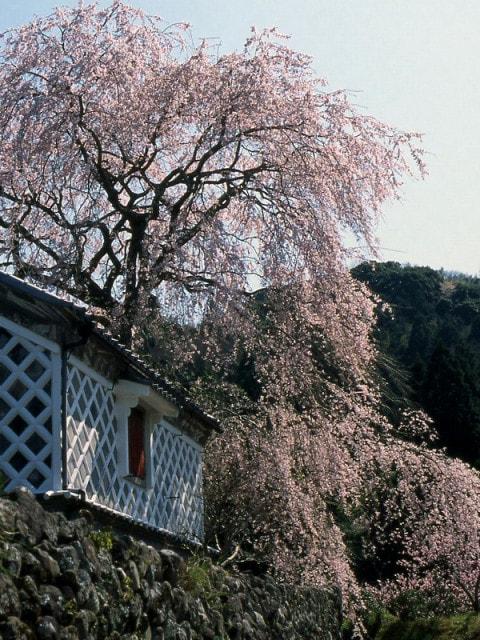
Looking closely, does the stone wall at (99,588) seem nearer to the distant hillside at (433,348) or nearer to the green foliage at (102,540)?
the green foliage at (102,540)

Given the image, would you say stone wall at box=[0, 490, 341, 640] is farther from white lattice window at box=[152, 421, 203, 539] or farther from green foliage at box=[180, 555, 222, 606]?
white lattice window at box=[152, 421, 203, 539]

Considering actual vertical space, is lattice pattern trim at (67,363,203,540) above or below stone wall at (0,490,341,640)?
above

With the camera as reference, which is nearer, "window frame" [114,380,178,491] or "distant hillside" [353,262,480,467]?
"window frame" [114,380,178,491]

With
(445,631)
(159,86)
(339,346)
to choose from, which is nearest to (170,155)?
(159,86)

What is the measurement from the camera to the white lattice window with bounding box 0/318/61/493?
10164mm

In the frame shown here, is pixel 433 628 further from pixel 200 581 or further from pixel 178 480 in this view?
pixel 200 581

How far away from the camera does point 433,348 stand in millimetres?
55438

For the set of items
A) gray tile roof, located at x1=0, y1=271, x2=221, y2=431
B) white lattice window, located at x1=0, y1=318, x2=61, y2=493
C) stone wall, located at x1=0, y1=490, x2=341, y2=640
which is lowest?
stone wall, located at x1=0, y1=490, x2=341, y2=640

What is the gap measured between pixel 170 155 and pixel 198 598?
29.0ft

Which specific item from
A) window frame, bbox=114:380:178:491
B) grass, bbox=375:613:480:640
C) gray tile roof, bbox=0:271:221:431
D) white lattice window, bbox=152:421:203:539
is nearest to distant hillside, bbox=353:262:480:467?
white lattice window, bbox=152:421:203:539

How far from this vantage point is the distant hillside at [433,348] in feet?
70.9

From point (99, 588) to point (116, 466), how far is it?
4.63 meters

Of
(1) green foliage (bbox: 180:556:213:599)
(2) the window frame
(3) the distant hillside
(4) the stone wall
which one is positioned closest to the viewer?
(4) the stone wall

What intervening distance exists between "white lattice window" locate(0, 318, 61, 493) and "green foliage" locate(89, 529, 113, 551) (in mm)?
A: 2236
